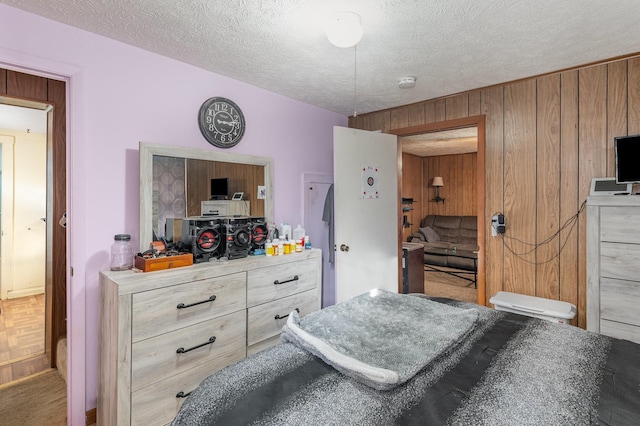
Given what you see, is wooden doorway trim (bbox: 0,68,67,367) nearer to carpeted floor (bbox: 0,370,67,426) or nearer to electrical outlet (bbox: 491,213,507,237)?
carpeted floor (bbox: 0,370,67,426)

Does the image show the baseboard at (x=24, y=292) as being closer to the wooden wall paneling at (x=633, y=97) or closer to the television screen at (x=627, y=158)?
the television screen at (x=627, y=158)

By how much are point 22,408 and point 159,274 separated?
4.85ft

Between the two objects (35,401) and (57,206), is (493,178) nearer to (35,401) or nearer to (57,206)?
(57,206)

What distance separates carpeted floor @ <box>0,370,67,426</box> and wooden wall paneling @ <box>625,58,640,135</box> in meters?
4.30

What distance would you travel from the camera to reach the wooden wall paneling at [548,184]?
2.58m

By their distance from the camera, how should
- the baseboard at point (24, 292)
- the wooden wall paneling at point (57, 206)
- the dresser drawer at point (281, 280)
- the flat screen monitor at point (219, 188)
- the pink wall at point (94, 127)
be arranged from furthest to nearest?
the baseboard at point (24, 292), the wooden wall paneling at point (57, 206), the flat screen monitor at point (219, 188), the dresser drawer at point (281, 280), the pink wall at point (94, 127)

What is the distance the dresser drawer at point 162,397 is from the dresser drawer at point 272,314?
0.35 m

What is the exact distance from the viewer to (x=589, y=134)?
96.0 inches

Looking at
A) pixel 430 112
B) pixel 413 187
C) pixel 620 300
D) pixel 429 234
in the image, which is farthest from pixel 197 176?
pixel 413 187

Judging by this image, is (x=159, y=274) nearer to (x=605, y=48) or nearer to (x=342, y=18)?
(x=342, y=18)

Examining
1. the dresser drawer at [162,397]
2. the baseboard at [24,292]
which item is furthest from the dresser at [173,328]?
the baseboard at [24,292]

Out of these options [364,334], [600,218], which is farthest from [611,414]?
[600,218]

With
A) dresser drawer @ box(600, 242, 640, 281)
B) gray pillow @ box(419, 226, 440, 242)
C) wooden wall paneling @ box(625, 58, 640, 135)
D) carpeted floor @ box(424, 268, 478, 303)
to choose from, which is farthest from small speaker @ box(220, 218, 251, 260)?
gray pillow @ box(419, 226, 440, 242)

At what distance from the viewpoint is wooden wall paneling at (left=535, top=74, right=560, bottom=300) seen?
2.58 metres
